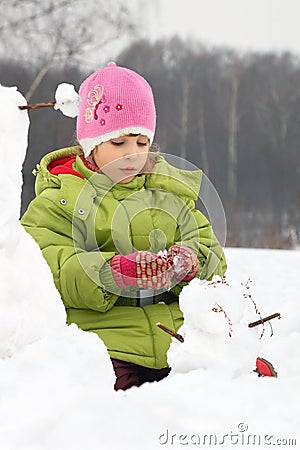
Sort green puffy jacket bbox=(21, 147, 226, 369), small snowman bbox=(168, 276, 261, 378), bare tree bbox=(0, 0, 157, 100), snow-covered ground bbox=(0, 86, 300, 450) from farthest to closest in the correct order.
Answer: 1. bare tree bbox=(0, 0, 157, 100)
2. green puffy jacket bbox=(21, 147, 226, 369)
3. small snowman bbox=(168, 276, 261, 378)
4. snow-covered ground bbox=(0, 86, 300, 450)

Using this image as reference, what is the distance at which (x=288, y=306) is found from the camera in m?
5.00

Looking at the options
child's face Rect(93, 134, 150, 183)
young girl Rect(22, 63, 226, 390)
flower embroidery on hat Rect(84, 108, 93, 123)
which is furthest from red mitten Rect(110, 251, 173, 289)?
flower embroidery on hat Rect(84, 108, 93, 123)

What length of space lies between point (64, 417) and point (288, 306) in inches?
144

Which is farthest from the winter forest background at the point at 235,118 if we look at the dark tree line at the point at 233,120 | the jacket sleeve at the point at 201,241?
the jacket sleeve at the point at 201,241

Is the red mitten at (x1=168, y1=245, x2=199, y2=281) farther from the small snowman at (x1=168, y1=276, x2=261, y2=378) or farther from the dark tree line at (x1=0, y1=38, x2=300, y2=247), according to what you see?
the dark tree line at (x1=0, y1=38, x2=300, y2=247)

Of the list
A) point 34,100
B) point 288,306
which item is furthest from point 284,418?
point 34,100

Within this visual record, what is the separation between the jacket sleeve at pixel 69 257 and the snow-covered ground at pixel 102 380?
562 millimetres

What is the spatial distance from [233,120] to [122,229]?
84.3 feet

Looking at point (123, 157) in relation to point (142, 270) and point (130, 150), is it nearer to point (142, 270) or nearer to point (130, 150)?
point (130, 150)

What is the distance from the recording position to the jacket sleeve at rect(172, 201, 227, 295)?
2.95m

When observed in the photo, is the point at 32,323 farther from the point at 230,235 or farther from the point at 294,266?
the point at 230,235

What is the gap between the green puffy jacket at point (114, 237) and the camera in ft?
8.94

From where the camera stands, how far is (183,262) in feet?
8.86

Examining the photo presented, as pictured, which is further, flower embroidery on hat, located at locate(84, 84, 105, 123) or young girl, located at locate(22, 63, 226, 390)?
flower embroidery on hat, located at locate(84, 84, 105, 123)
